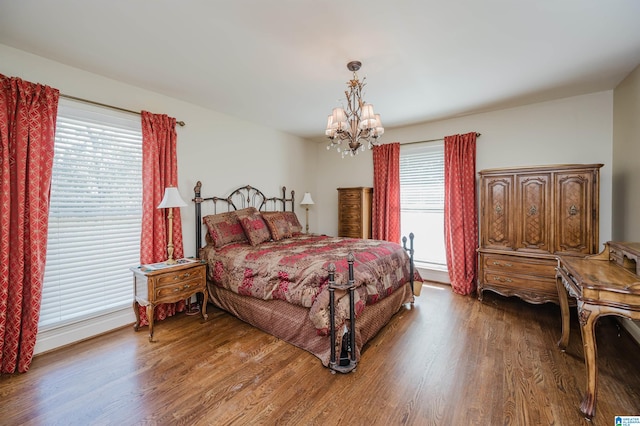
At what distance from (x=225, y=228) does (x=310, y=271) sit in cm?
167

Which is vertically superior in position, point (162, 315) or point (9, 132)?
point (9, 132)

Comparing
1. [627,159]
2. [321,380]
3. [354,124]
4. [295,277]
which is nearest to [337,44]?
[354,124]

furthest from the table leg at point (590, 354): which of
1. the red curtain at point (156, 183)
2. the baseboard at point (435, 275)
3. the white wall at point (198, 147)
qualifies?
the white wall at point (198, 147)

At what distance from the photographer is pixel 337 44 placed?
7.31 ft

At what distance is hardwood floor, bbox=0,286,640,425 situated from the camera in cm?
170

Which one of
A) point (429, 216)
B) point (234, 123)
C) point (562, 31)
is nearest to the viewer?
point (562, 31)

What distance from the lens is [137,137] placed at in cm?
304

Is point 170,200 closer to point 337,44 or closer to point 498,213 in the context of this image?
point 337,44

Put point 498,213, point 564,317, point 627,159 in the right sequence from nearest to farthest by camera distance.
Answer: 1. point 564,317
2. point 627,159
3. point 498,213

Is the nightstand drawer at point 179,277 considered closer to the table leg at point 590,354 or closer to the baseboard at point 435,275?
the table leg at point 590,354

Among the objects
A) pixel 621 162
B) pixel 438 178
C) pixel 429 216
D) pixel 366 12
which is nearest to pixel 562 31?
pixel 366 12

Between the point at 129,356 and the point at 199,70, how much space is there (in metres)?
2.74

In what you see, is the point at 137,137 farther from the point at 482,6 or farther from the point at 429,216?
the point at 429,216

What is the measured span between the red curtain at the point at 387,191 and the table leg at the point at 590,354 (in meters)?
2.97
